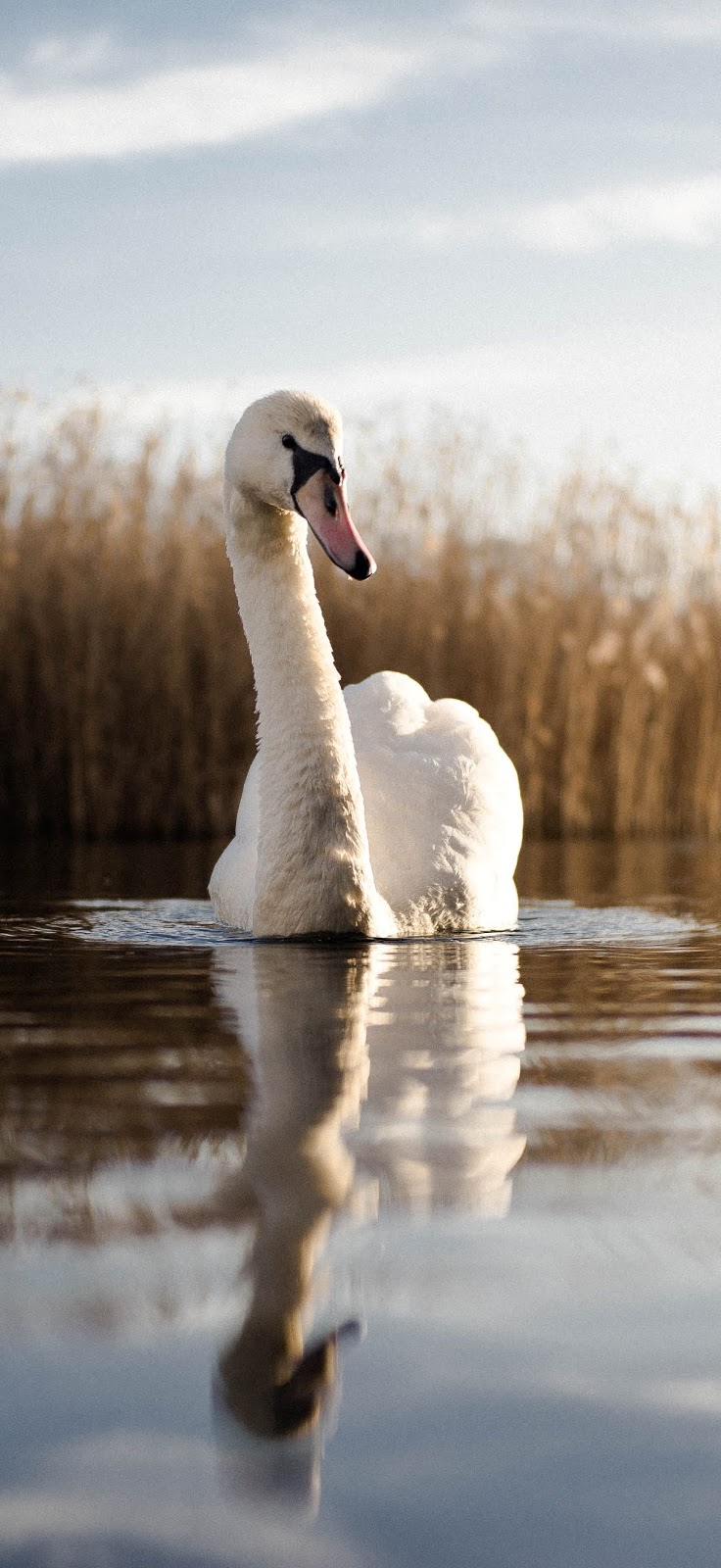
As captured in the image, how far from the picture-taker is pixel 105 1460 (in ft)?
4.44

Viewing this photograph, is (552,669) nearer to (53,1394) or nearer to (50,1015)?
(50,1015)

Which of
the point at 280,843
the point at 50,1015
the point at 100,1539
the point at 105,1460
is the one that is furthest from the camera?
the point at 280,843

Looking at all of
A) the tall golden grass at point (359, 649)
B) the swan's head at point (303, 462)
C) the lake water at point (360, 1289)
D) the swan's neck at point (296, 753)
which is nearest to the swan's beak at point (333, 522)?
the swan's head at point (303, 462)

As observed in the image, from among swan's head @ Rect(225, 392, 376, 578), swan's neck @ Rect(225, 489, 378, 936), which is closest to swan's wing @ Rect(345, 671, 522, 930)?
swan's neck @ Rect(225, 489, 378, 936)

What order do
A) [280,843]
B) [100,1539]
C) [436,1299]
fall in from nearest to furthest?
[100,1539] → [436,1299] → [280,843]

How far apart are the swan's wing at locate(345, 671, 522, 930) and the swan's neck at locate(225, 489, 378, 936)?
1.04ft

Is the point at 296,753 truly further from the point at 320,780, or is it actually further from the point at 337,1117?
the point at 337,1117

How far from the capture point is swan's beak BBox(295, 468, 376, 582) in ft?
13.6

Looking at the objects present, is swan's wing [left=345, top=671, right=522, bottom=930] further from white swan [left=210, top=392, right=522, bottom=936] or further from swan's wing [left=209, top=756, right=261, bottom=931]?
swan's wing [left=209, top=756, right=261, bottom=931]

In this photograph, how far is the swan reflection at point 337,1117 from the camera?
5.11 feet

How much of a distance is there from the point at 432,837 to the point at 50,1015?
167cm

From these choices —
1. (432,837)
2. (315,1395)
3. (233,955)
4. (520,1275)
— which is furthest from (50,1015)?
(315,1395)

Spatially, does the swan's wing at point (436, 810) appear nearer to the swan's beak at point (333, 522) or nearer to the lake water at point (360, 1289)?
the swan's beak at point (333, 522)

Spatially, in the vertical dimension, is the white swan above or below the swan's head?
below
